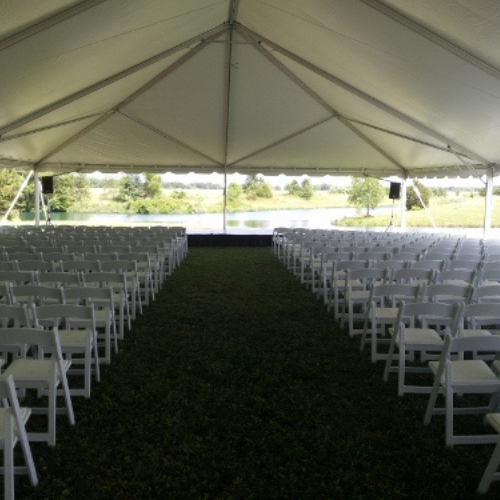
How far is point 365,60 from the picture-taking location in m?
10.4

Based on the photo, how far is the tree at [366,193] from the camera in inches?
1356

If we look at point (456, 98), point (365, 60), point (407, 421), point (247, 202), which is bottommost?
point (407, 421)

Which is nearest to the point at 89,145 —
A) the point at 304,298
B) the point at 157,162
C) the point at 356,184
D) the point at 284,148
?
the point at 157,162

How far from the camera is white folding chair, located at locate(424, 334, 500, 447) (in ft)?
10.2

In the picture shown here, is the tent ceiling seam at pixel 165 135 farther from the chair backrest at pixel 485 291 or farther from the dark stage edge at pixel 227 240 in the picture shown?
the chair backrest at pixel 485 291

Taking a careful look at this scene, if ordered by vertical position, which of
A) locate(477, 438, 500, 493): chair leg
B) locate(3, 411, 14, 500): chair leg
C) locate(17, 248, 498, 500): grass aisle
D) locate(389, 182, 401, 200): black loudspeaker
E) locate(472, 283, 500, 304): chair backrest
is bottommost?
locate(17, 248, 498, 500): grass aisle

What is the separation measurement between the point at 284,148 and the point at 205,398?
15.4m

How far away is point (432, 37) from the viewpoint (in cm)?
788

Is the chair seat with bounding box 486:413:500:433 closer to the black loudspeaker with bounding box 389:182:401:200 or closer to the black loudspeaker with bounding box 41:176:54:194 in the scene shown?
the black loudspeaker with bounding box 389:182:401:200

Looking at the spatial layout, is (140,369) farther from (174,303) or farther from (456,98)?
(456,98)

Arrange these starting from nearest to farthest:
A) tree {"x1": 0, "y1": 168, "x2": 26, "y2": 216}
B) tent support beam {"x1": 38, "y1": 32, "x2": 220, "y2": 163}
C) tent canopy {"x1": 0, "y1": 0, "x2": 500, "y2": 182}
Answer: tent canopy {"x1": 0, "y1": 0, "x2": 500, "y2": 182}, tent support beam {"x1": 38, "y1": 32, "x2": 220, "y2": 163}, tree {"x1": 0, "y1": 168, "x2": 26, "y2": 216}

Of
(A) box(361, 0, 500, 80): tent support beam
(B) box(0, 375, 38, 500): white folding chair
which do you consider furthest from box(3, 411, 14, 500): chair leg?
(A) box(361, 0, 500, 80): tent support beam

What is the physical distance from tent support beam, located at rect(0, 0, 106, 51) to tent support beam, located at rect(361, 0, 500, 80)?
428cm

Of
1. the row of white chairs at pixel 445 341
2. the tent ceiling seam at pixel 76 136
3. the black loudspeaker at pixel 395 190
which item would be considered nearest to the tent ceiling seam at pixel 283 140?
the black loudspeaker at pixel 395 190
